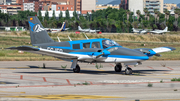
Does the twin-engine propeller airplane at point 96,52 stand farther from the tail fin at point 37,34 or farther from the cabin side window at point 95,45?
the tail fin at point 37,34

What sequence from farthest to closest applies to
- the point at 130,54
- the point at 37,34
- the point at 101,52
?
the point at 37,34 < the point at 101,52 < the point at 130,54

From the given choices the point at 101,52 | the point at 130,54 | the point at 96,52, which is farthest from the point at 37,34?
the point at 130,54

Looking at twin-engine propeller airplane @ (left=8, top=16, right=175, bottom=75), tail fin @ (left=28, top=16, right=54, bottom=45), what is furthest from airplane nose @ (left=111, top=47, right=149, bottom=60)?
tail fin @ (left=28, top=16, right=54, bottom=45)

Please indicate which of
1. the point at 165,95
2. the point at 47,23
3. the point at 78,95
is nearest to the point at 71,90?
the point at 78,95

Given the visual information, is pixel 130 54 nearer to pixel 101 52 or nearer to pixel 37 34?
pixel 101 52

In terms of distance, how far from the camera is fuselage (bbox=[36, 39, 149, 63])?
20.3m

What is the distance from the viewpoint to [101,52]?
67.4 feet

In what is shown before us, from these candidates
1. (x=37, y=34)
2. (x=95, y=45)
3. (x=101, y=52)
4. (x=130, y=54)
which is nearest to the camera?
(x=130, y=54)

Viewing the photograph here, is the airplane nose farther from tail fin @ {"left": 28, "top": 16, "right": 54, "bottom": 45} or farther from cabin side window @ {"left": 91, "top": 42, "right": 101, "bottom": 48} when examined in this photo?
tail fin @ {"left": 28, "top": 16, "right": 54, "bottom": 45}

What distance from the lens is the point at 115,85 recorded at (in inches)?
634

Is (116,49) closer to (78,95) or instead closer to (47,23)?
(78,95)

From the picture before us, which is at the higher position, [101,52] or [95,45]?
[95,45]

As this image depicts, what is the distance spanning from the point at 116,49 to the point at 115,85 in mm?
5312

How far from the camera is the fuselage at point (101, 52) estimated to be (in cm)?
2030
